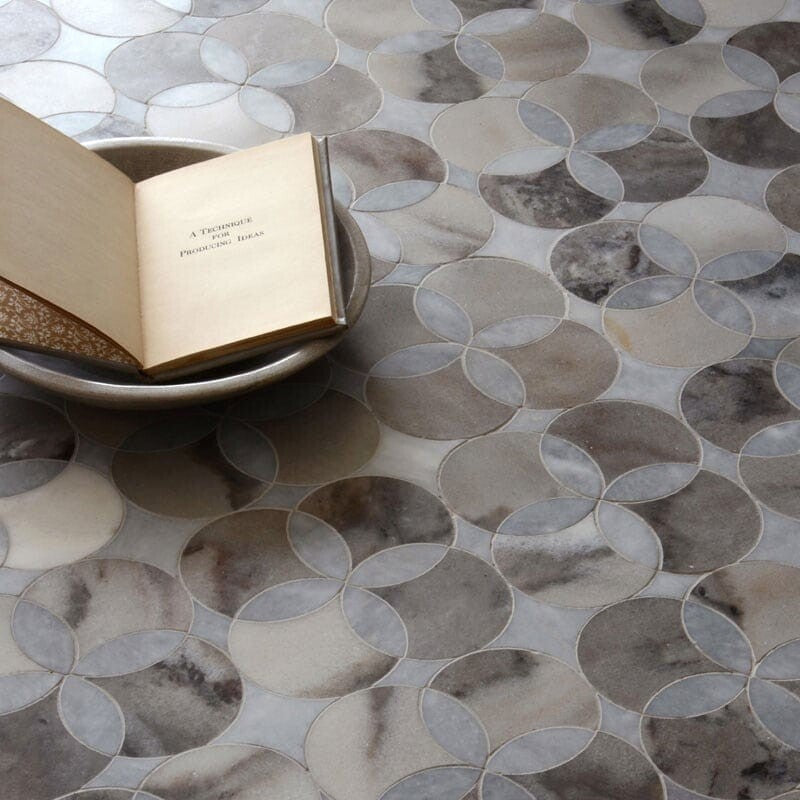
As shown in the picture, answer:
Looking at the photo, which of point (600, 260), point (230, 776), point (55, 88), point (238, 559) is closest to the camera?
point (230, 776)

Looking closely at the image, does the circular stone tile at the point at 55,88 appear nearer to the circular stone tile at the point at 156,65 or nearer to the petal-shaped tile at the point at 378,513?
the circular stone tile at the point at 156,65

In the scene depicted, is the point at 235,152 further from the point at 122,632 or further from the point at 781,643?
the point at 781,643

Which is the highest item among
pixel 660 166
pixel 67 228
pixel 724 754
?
pixel 67 228

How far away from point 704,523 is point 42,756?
1.62 feet

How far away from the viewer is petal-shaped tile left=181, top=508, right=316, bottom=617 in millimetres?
938

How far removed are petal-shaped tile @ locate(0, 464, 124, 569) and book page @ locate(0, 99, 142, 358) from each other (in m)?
0.11

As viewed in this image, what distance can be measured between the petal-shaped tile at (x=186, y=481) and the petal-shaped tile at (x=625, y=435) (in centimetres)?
25

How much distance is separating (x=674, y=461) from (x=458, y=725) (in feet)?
0.94

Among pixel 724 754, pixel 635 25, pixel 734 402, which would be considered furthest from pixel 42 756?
pixel 635 25

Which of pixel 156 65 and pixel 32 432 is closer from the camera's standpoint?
pixel 32 432

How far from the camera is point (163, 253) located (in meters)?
1.06

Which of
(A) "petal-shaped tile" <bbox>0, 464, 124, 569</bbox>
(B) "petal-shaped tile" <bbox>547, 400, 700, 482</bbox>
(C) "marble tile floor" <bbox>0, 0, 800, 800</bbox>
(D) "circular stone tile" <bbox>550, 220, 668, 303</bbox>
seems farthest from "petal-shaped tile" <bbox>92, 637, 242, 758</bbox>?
(D) "circular stone tile" <bbox>550, 220, 668, 303</bbox>

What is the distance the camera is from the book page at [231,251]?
99cm

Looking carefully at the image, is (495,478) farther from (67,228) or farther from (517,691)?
(67,228)
